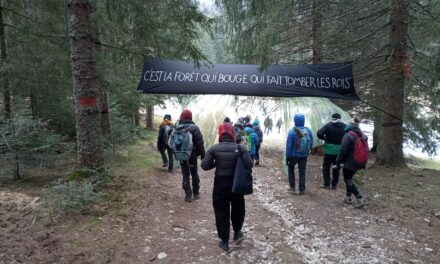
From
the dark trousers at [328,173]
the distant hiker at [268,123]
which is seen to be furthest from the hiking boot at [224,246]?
the distant hiker at [268,123]

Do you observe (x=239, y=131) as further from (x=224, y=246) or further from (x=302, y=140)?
(x=224, y=246)

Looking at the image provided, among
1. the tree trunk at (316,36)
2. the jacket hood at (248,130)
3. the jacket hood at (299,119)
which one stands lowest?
the jacket hood at (248,130)

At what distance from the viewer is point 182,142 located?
23.8 feet

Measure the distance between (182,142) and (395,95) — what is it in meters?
6.52

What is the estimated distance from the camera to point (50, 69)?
27.4 ft

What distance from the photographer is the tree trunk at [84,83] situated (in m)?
6.37

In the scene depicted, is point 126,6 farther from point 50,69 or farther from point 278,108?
point 278,108

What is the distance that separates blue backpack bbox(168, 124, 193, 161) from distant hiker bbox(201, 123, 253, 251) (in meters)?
1.97

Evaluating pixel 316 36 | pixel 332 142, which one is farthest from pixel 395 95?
pixel 316 36

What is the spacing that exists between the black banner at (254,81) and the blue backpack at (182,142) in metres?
2.80

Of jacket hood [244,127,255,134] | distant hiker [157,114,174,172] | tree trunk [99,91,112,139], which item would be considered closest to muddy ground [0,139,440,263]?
distant hiker [157,114,174,172]

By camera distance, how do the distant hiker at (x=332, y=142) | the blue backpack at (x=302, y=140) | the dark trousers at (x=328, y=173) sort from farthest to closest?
the dark trousers at (x=328, y=173) → the distant hiker at (x=332, y=142) → the blue backpack at (x=302, y=140)

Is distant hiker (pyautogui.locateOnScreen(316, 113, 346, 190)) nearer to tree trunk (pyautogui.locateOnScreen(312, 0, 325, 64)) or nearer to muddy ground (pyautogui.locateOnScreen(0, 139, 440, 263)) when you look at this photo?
muddy ground (pyautogui.locateOnScreen(0, 139, 440, 263))

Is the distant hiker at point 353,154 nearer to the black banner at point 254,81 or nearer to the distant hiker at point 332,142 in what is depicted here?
the distant hiker at point 332,142
